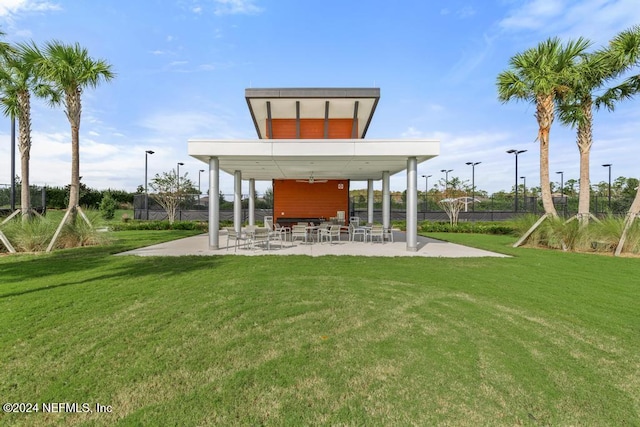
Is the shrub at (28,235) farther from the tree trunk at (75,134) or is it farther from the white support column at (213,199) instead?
the white support column at (213,199)

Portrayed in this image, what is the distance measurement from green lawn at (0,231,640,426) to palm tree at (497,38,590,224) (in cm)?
825

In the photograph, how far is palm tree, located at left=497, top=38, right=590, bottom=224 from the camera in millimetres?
12266

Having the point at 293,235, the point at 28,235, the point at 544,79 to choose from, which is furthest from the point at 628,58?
the point at 28,235

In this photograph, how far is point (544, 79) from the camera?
1220 centimetres

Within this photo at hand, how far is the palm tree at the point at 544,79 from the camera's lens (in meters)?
12.3

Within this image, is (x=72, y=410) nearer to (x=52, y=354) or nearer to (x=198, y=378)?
(x=198, y=378)

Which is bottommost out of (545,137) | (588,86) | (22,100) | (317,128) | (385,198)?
(385,198)

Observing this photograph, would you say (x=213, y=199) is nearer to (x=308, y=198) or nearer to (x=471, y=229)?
(x=308, y=198)

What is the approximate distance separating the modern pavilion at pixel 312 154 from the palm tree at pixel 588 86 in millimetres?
7211

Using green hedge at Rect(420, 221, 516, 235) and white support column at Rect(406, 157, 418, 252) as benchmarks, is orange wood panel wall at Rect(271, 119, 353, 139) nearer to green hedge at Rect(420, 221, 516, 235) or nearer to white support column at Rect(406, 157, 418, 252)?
white support column at Rect(406, 157, 418, 252)

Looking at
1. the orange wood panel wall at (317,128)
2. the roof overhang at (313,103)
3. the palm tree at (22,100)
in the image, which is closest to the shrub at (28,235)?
the palm tree at (22,100)

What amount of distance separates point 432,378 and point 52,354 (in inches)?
147

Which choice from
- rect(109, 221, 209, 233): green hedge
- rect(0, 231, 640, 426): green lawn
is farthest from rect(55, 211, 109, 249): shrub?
rect(109, 221, 209, 233): green hedge

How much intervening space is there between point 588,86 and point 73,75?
67.8 feet
